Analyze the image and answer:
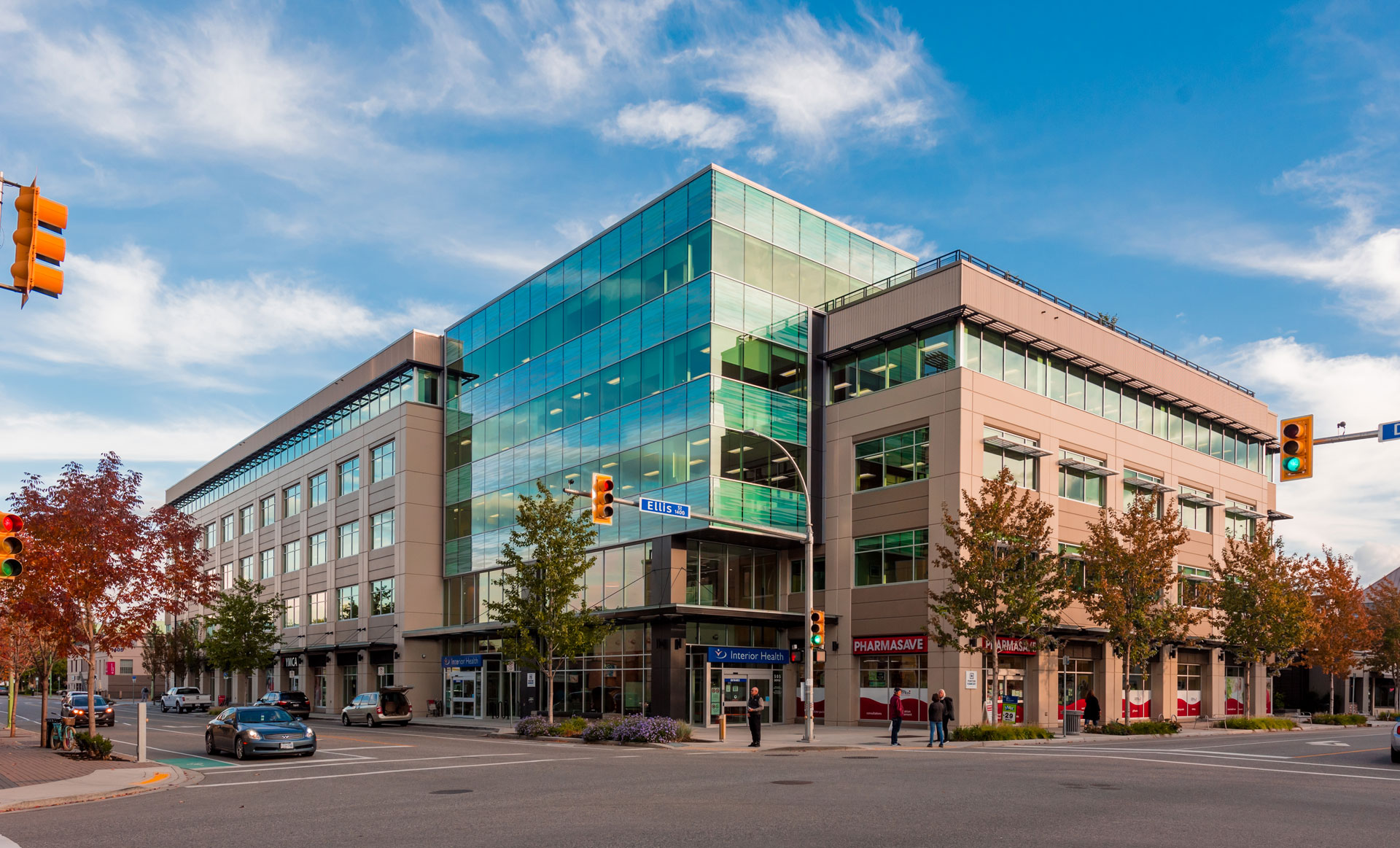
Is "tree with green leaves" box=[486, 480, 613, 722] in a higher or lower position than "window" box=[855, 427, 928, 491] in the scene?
lower

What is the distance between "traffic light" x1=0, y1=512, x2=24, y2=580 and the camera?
17.1 metres

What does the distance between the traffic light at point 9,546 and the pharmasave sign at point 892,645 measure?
98.0 ft

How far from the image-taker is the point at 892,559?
136 ft

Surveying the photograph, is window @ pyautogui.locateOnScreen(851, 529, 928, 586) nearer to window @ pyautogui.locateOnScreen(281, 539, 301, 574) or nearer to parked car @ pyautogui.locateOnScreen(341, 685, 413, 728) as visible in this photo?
parked car @ pyautogui.locateOnScreen(341, 685, 413, 728)

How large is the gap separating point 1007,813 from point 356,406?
59171 mm

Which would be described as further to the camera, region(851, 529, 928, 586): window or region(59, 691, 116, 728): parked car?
region(59, 691, 116, 728): parked car

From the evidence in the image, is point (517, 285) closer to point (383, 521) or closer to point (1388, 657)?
point (383, 521)

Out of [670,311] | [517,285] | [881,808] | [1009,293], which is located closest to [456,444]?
[517,285]

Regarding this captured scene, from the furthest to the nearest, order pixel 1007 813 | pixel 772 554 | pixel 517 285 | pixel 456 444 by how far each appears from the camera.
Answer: pixel 456 444 < pixel 517 285 < pixel 772 554 < pixel 1007 813

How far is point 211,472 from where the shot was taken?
304ft

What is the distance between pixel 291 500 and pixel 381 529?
17.0 meters

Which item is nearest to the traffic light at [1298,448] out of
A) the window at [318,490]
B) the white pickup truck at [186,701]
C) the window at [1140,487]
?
the window at [1140,487]

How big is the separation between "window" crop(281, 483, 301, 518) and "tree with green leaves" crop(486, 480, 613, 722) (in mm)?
38501

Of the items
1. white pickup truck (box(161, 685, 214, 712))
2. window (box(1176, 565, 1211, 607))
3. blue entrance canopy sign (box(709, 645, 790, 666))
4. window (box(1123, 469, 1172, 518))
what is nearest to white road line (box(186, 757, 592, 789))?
blue entrance canopy sign (box(709, 645, 790, 666))
